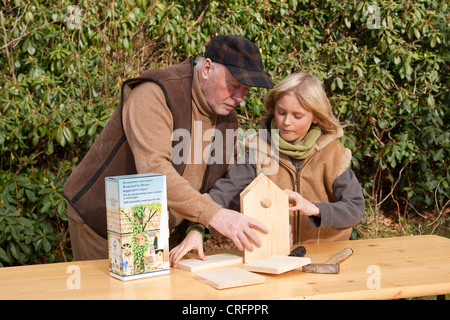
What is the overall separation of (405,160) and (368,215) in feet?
2.12

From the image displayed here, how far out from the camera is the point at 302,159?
2.72 m

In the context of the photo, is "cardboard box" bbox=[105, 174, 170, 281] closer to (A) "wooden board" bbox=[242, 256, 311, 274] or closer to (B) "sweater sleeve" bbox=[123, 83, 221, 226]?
(B) "sweater sleeve" bbox=[123, 83, 221, 226]

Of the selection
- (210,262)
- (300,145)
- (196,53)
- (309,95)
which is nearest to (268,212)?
(210,262)

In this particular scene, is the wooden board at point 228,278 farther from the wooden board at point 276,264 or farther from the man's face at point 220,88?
the man's face at point 220,88

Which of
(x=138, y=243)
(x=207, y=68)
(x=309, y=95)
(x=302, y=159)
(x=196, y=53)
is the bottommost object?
(x=138, y=243)

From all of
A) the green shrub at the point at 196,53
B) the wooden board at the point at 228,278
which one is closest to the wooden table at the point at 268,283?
the wooden board at the point at 228,278

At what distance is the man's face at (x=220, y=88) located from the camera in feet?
8.20

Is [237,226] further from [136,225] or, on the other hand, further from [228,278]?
[136,225]

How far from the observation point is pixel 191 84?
2.60 meters

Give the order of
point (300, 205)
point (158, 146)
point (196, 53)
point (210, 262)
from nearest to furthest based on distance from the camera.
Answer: point (210, 262) < point (158, 146) < point (300, 205) < point (196, 53)

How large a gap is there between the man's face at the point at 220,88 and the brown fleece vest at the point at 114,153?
83 mm

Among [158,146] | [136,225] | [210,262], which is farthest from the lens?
[158,146]

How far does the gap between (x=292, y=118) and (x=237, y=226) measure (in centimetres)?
75

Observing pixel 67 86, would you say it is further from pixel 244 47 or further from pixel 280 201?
pixel 280 201
